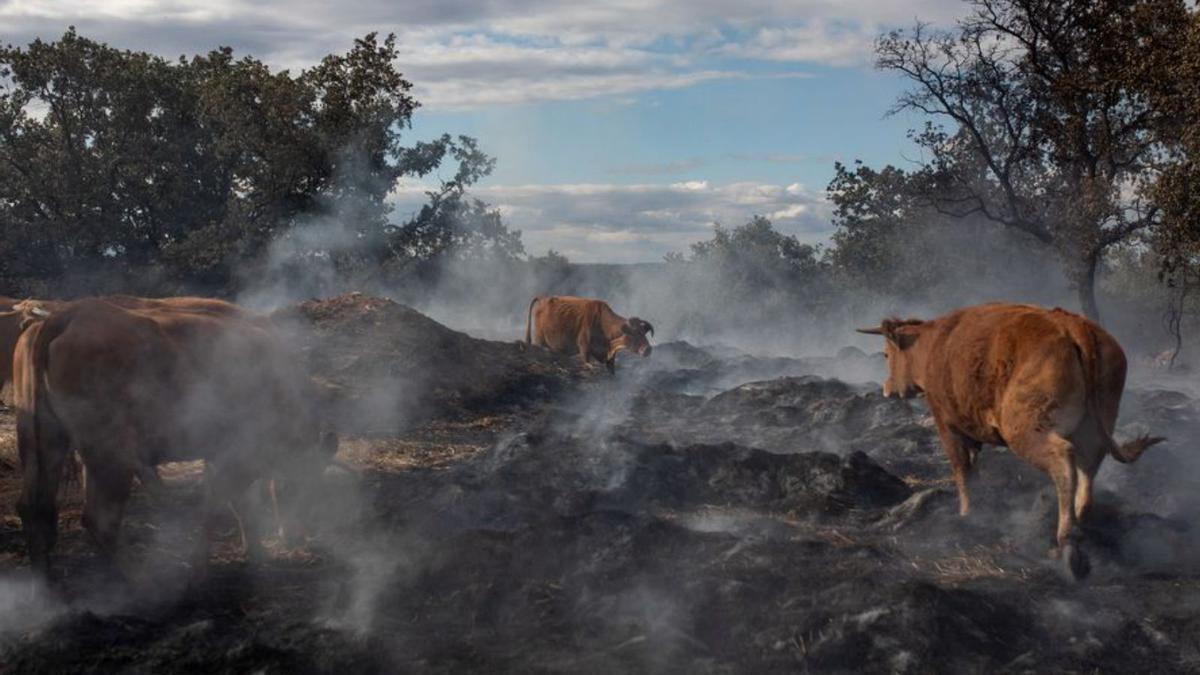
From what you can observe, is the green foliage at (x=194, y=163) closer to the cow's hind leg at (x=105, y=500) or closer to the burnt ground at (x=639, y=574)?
the burnt ground at (x=639, y=574)

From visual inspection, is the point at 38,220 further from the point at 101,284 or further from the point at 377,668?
the point at 377,668

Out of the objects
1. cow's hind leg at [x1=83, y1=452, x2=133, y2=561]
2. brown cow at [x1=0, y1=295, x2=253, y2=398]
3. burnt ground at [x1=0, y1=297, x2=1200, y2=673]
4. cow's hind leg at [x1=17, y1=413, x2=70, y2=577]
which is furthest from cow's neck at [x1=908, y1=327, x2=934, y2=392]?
cow's hind leg at [x1=17, y1=413, x2=70, y2=577]

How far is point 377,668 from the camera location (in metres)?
6.52

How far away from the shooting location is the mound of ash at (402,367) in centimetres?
1634

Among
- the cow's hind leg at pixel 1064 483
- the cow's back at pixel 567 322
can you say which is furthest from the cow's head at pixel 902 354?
the cow's back at pixel 567 322

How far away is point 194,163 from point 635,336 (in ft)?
55.2

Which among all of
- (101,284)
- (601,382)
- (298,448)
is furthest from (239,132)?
(298,448)

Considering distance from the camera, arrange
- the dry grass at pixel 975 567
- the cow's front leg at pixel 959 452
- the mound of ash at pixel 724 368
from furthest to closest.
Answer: the mound of ash at pixel 724 368 → the cow's front leg at pixel 959 452 → the dry grass at pixel 975 567

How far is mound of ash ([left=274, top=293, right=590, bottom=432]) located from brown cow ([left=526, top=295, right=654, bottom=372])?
9.44 feet

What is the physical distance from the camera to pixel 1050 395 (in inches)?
336

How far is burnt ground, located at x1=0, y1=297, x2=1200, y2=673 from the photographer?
667cm

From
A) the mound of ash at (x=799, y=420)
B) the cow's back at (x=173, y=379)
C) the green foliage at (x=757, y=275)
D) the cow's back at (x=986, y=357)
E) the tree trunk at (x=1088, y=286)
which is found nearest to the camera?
the cow's back at (x=173, y=379)

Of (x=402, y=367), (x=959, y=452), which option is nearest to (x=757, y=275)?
(x=402, y=367)

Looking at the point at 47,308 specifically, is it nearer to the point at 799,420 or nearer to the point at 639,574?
the point at 639,574
